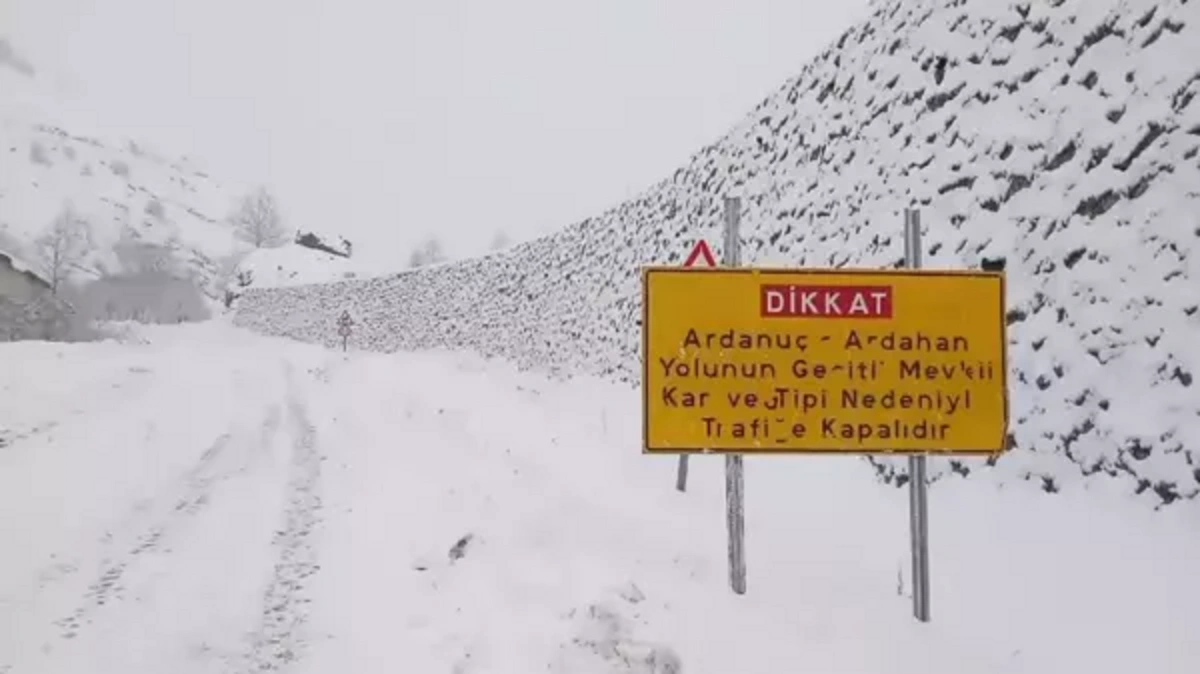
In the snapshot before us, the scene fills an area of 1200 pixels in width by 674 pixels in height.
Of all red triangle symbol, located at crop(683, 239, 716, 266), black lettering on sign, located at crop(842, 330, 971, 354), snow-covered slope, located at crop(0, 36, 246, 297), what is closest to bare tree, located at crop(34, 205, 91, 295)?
snow-covered slope, located at crop(0, 36, 246, 297)

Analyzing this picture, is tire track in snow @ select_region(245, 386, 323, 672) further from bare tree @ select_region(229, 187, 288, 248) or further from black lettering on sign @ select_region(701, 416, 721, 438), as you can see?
bare tree @ select_region(229, 187, 288, 248)

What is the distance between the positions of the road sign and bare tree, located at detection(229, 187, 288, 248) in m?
87.2

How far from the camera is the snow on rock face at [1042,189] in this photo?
177 inches

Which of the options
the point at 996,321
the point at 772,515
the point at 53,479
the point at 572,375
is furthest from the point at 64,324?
the point at 996,321

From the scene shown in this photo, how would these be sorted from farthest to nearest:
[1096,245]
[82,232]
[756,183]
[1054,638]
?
1. [82,232]
2. [756,183]
3. [1096,245]
4. [1054,638]

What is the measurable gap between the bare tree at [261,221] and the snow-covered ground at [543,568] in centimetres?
8189

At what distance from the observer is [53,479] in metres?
7.23

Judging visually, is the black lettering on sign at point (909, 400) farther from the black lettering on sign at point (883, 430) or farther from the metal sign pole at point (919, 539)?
the metal sign pole at point (919, 539)

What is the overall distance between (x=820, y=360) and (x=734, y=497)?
1.00m

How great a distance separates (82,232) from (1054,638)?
64.2 m

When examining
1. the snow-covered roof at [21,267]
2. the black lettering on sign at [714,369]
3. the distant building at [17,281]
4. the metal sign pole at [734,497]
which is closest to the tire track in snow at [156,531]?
the black lettering on sign at [714,369]

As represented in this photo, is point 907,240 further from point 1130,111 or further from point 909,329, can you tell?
point 1130,111

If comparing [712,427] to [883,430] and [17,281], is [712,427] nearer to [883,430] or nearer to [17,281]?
[883,430]

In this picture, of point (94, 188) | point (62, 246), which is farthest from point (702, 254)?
point (94, 188)
